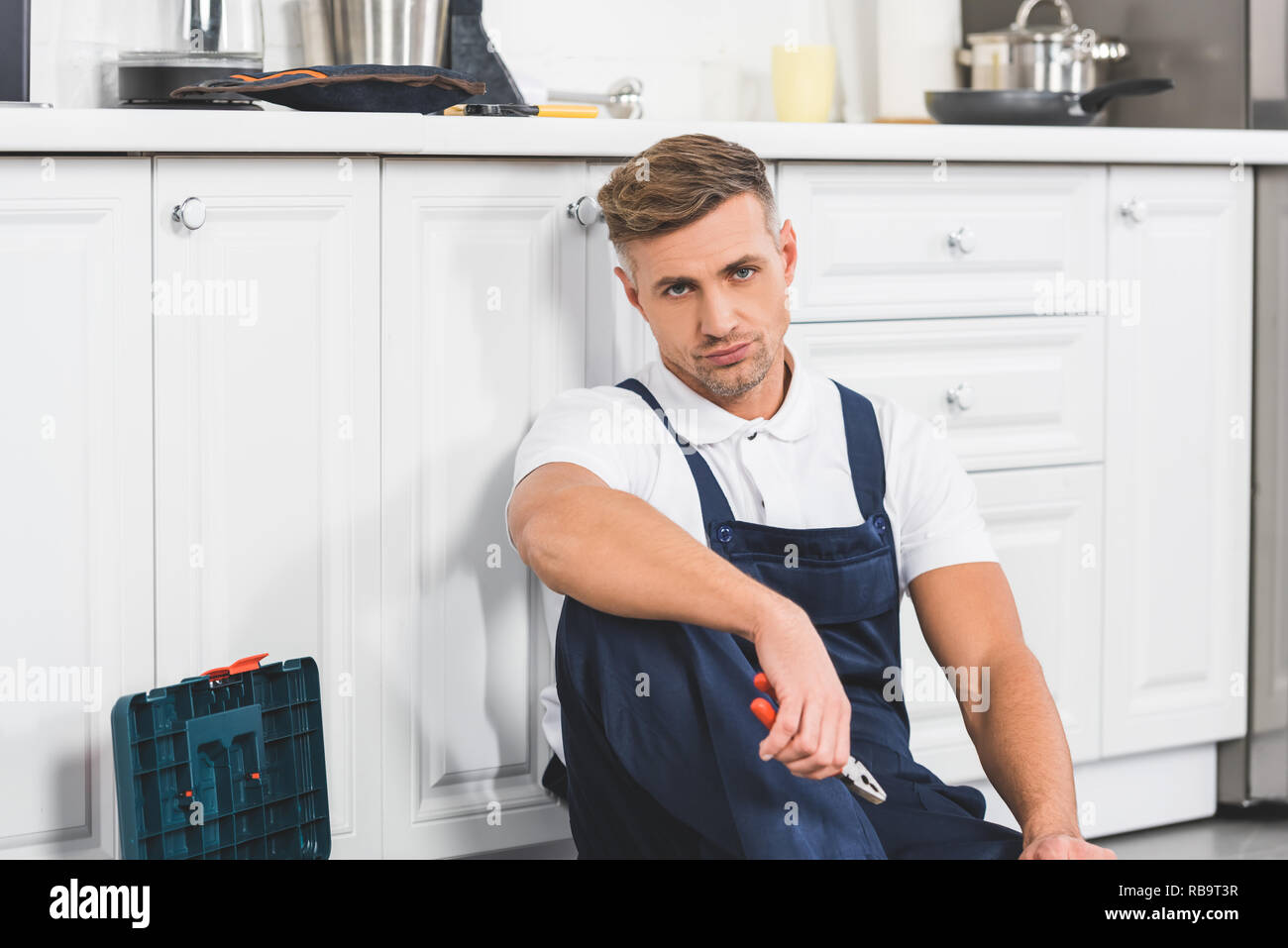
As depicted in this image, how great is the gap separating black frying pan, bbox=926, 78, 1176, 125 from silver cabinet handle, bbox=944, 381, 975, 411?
36 centimetres

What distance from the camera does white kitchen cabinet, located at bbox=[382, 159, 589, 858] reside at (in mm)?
1356

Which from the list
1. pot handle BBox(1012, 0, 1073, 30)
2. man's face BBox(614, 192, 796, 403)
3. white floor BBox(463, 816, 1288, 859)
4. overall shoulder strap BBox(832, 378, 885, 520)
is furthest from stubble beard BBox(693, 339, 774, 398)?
pot handle BBox(1012, 0, 1073, 30)

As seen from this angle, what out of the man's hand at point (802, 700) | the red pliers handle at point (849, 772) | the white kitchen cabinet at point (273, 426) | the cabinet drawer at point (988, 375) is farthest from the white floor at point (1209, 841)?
the white kitchen cabinet at point (273, 426)

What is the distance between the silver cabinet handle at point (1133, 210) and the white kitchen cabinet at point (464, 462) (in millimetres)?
660

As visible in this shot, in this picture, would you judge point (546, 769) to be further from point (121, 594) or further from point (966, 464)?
point (966, 464)

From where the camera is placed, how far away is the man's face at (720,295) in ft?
4.07

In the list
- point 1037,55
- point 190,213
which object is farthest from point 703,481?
point 1037,55

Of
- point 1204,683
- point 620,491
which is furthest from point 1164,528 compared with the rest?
point 620,491

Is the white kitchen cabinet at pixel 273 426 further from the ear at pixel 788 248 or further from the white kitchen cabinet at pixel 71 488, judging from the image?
the ear at pixel 788 248

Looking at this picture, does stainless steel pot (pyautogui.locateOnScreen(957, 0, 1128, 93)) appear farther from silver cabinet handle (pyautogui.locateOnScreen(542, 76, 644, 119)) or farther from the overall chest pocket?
the overall chest pocket

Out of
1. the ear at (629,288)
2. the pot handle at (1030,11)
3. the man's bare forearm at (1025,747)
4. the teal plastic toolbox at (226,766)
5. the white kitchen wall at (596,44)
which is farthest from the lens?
the pot handle at (1030,11)

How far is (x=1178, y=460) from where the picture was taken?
170 cm

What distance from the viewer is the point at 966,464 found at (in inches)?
62.0

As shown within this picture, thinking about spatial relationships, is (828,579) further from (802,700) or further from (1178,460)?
(1178,460)
